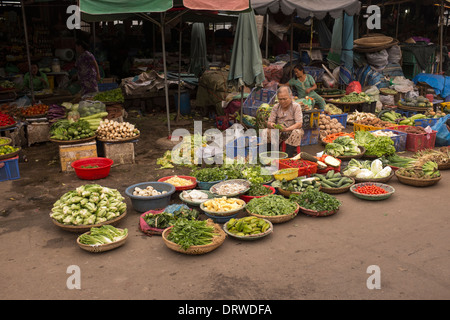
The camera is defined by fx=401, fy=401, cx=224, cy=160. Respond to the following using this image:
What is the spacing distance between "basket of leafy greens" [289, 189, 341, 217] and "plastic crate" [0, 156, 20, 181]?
4.58 metres

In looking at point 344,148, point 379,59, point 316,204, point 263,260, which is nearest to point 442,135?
point 344,148

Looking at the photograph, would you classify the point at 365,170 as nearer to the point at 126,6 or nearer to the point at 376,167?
the point at 376,167

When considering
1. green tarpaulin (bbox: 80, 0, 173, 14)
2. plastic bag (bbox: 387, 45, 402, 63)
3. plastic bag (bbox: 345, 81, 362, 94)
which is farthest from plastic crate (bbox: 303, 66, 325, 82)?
green tarpaulin (bbox: 80, 0, 173, 14)

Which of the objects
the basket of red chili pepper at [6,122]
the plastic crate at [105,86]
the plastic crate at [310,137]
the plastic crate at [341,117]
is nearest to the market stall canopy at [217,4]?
the plastic crate at [310,137]

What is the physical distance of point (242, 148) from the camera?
23.2 feet

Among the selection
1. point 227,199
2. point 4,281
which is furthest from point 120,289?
point 227,199

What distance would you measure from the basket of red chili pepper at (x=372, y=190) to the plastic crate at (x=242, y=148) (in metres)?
1.92

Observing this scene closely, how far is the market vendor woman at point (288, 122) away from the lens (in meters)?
7.00

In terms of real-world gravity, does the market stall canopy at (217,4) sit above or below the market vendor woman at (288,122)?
above

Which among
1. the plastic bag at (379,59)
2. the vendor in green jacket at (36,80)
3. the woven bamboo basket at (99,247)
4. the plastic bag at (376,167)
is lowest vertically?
the woven bamboo basket at (99,247)

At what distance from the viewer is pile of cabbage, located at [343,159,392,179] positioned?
6379 millimetres

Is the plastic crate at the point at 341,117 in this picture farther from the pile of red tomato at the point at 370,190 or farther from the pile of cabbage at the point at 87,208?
the pile of cabbage at the point at 87,208

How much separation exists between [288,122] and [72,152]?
3864 millimetres

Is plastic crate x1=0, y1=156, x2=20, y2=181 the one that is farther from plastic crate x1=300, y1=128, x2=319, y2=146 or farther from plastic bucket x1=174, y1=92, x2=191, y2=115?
plastic bucket x1=174, y1=92, x2=191, y2=115
